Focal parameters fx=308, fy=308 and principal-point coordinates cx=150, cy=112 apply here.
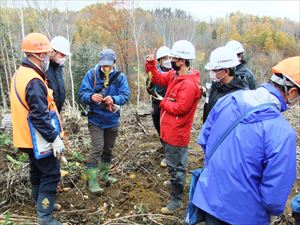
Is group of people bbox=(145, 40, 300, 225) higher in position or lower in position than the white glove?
higher

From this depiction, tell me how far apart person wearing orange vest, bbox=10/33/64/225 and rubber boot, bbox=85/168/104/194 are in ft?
2.49

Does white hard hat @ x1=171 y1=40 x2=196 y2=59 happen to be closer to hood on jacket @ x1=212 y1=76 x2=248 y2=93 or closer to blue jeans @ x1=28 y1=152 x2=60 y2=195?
hood on jacket @ x1=212 y1=76 x2=248 y2=93

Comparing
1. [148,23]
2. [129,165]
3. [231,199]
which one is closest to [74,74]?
[148,23]

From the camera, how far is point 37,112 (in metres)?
2.87

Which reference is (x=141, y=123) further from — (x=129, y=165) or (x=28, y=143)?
(x=28, y=143)

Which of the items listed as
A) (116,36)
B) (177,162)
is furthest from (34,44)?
(116,36)

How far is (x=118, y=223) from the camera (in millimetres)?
3398

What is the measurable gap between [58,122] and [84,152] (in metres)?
2.31

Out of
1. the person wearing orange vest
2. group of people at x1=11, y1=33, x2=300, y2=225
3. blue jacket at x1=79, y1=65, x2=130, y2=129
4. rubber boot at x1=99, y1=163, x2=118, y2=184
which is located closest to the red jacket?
group of people at x1=11, y1=33, x2=300, y2=225

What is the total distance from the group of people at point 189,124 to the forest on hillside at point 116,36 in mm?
9508

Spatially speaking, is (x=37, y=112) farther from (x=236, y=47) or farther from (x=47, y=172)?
(x=236, y=47)

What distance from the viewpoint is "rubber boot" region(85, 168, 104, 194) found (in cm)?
397

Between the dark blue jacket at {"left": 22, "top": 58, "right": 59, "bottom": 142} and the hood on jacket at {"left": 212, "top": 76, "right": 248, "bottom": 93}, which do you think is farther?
the hood on jacket at {"left": 212, "top": 76, "right": 248, "bottom": 93}

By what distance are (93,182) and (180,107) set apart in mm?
1575
